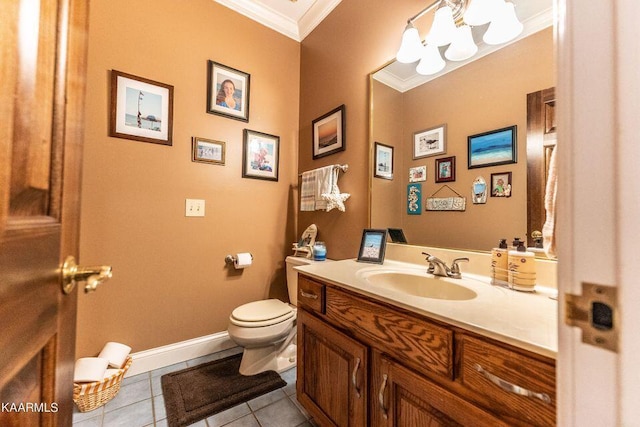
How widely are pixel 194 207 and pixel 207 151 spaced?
423 millimetres

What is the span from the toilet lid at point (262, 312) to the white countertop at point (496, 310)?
652mm

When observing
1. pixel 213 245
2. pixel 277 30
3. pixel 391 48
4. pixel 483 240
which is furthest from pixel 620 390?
pixel 277 30

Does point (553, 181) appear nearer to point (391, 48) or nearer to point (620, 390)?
point (620, 390)

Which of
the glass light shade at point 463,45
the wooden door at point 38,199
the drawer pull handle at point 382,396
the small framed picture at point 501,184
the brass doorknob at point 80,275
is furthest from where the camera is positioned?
the glass light shade at point 463,45

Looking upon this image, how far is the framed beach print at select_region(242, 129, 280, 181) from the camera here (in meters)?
1.96

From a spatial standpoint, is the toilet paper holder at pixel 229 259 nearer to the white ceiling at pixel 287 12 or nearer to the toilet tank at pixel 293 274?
the toilet tank at pixel 293 274

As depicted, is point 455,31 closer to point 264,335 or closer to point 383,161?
point 383,161

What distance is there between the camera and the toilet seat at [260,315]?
1444 mm

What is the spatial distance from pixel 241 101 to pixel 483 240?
1891 millimetres

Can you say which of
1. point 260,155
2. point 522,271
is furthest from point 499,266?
A: point 260,155

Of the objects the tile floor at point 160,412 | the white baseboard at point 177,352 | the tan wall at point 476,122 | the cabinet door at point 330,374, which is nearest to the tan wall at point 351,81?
the tan wall at point 476,122

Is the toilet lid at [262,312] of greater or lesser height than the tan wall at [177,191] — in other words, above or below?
below

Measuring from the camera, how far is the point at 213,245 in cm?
183

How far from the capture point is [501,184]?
105 cm
